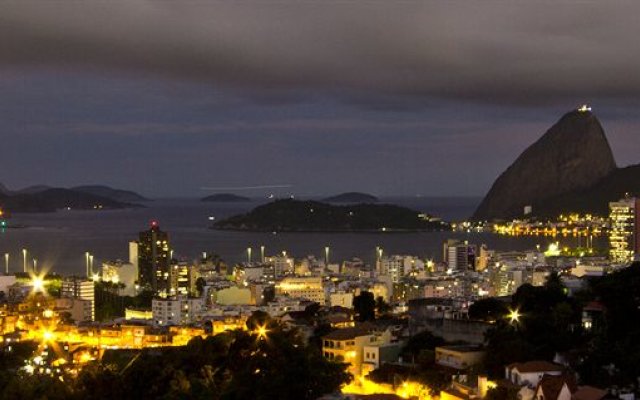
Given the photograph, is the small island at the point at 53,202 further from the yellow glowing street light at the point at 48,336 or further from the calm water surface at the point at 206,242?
the yellow glowing street light at the point at 48,336

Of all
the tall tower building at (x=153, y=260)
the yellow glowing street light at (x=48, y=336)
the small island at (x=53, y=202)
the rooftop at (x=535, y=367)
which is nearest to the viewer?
the rooftop at (x=535, y=367)

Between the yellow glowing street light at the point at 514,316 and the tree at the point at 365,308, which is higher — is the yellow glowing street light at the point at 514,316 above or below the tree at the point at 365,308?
above

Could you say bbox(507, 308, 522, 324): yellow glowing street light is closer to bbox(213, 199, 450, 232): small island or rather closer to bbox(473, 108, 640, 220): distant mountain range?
bbox(213, 199, 450, 232): small island

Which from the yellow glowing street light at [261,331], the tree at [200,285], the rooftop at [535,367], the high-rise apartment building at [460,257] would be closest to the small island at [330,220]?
the high-rise apartment building at [460,257]

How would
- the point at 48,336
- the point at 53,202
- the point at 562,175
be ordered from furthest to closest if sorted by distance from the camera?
the point at 53,202 → the point at 562,175 → the point at 48,336

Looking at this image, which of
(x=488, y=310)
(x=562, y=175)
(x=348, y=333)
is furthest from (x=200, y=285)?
(x=562, y=175)

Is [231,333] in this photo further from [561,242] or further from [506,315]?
[561,242]

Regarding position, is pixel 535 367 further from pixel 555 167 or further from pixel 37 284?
pixel 555 167
